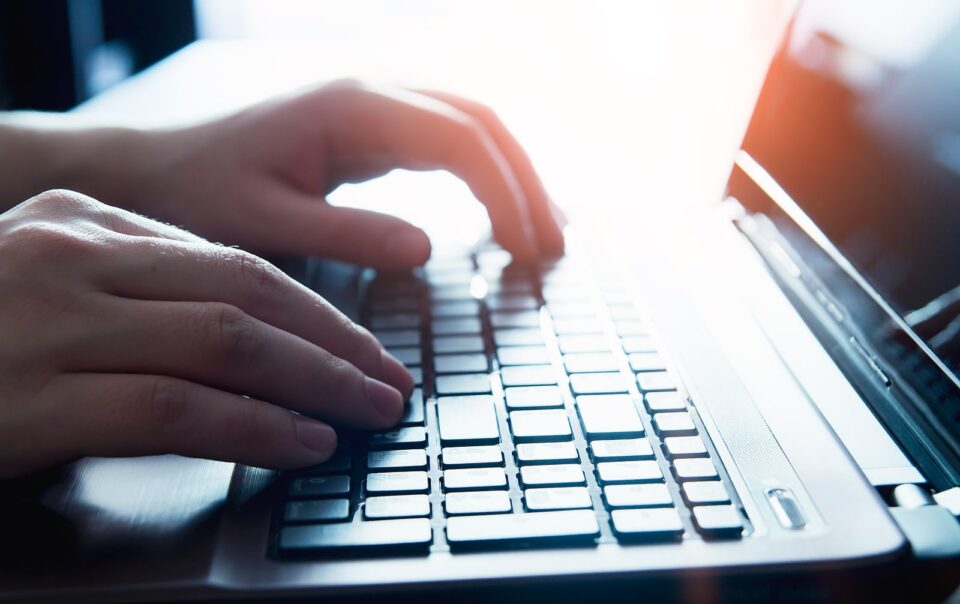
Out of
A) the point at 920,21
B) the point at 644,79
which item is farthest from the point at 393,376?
the point at 644,79

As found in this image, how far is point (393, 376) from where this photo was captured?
1.44ft

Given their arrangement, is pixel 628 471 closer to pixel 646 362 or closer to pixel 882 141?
pixel 646 362

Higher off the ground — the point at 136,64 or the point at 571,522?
the point at 136,64

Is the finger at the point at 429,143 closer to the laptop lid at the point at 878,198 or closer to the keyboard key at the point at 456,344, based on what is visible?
the keyboard key at the point at 456,344

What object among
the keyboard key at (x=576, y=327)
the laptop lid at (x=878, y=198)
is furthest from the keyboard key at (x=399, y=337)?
the laptop lid at (x=878, y=198)

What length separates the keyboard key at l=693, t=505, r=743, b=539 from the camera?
353mm

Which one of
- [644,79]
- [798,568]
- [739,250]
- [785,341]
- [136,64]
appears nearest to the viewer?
[798,568]

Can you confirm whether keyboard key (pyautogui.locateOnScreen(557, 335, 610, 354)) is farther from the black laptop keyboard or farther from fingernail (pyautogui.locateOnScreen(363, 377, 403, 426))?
fingernail (pyautogui.locateOnScreen(363, 377, 403, 426))

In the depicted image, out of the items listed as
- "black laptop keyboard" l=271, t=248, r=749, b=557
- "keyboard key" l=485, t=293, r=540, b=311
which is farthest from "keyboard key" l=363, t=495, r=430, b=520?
"keyboard key" l=485, t=293, r=540, b=311

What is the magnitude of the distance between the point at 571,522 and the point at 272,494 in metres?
0.15

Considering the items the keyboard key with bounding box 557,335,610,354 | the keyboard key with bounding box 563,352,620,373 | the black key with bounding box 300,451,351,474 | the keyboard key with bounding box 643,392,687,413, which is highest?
the keyboard key with bounding box 557,335,610,354

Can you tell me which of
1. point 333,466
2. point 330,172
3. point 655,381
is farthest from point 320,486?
point 330,172

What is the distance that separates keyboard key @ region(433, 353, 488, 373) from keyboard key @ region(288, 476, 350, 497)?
0.41 ft

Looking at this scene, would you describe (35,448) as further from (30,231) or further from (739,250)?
(739,250)
